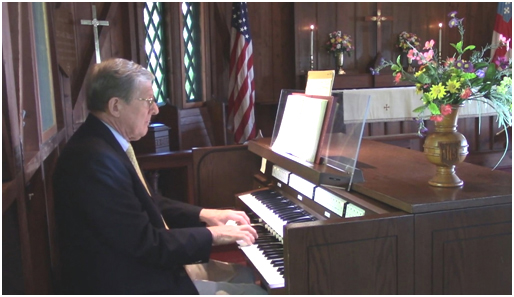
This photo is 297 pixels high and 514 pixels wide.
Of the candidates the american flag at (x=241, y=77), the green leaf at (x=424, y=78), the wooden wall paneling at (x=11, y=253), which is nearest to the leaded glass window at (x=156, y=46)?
the american flag at (x=241, y=77)

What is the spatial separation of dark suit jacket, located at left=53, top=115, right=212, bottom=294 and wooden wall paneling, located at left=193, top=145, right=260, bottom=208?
1.02m

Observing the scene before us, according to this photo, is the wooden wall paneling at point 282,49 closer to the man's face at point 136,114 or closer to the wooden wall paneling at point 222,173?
the wooden wall paneling at point 222,173

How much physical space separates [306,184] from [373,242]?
0.64 meters

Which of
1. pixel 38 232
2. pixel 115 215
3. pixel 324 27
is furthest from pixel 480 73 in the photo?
pixel 324 27

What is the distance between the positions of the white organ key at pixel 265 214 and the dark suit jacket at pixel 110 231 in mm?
369

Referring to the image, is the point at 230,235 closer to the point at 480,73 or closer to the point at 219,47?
the point at 480,73

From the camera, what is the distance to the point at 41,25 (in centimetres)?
237

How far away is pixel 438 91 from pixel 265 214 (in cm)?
90

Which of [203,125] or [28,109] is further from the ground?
[28,109]

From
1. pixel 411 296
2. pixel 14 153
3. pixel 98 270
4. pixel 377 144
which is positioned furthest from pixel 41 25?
pixel 411 296

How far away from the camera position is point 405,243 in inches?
60.1

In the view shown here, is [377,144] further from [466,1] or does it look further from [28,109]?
[466,1]

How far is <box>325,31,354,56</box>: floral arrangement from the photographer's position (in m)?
6.06

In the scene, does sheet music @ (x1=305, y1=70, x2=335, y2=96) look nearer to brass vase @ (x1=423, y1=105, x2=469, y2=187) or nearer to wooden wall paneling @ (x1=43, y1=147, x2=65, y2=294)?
brass vase @ (x1=423, y1=105, x2=469, y2=187)
